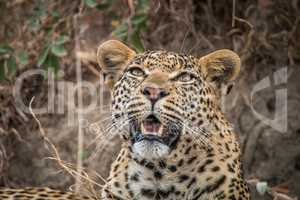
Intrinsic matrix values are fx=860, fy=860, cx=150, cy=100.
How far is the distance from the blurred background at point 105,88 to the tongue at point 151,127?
2088mm

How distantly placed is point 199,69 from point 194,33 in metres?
2.19

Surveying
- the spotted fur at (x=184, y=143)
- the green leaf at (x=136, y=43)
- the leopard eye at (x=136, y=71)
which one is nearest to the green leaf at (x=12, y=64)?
the green leaf at (x=136, y=43)

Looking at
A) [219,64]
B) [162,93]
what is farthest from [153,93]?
[219,64]

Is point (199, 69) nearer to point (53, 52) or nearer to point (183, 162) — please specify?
point (183, 162)

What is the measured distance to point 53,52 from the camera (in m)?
5.67

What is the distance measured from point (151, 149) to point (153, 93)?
11.0 inches

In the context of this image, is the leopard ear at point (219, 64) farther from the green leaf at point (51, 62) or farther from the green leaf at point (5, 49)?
the green leaf at point (5, 49)

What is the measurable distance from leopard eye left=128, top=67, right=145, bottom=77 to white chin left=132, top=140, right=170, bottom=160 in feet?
1.31

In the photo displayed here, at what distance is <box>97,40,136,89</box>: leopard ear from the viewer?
459cm

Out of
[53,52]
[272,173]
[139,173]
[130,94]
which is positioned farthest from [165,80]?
[272,173]

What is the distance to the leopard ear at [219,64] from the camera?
454 centimetres

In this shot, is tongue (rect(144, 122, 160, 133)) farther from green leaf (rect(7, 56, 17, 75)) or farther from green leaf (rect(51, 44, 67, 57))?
green leaf (rect(7, 56, 17, 75))

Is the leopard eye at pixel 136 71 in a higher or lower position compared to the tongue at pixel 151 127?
higher

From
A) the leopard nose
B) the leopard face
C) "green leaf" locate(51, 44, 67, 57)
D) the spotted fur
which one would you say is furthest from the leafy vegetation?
the leopard nose
